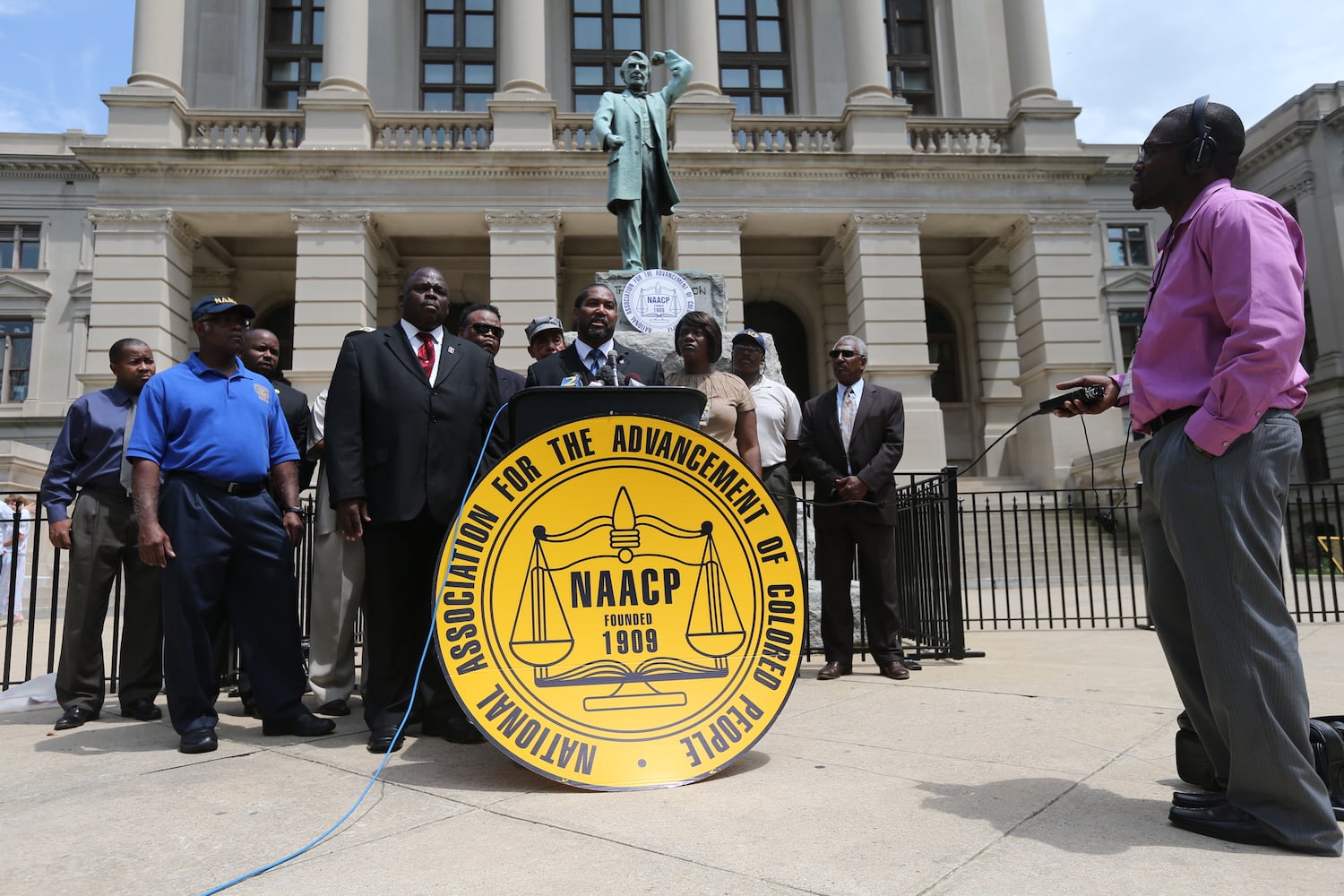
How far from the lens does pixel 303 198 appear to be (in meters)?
21.0

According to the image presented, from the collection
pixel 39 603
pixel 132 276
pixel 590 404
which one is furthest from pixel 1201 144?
pixel 132 276

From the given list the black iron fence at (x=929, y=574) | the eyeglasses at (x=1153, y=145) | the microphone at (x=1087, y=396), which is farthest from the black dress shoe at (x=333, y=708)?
the eyeglasses at (x=1153, y=145)

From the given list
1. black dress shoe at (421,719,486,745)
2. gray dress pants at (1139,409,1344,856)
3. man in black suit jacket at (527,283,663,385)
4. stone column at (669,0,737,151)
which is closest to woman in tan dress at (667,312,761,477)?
man in black suit jacket at (527,283,663,385)

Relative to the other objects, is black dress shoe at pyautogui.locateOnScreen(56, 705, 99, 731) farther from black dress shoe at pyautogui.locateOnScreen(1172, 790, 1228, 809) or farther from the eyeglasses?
the eyeglasses

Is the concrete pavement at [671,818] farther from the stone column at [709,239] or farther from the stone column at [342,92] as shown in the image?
the stone column at [342,92]

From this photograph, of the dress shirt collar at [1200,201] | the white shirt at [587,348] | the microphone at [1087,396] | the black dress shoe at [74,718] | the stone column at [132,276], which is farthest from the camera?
the stone column at [132,276]

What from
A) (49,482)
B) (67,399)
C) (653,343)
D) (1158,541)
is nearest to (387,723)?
(49,482)

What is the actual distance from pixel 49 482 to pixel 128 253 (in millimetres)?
18273

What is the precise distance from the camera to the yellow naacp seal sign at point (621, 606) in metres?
3.33

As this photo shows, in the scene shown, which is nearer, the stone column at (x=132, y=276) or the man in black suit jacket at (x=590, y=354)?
the man in black suit jacket at (x=590, y=354)

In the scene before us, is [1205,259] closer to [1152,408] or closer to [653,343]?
[1152,408]

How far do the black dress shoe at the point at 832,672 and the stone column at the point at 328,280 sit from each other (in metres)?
17.2

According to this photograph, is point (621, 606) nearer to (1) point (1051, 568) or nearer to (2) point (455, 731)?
(2) point (455, 731)

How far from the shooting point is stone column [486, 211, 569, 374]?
21078 mm
